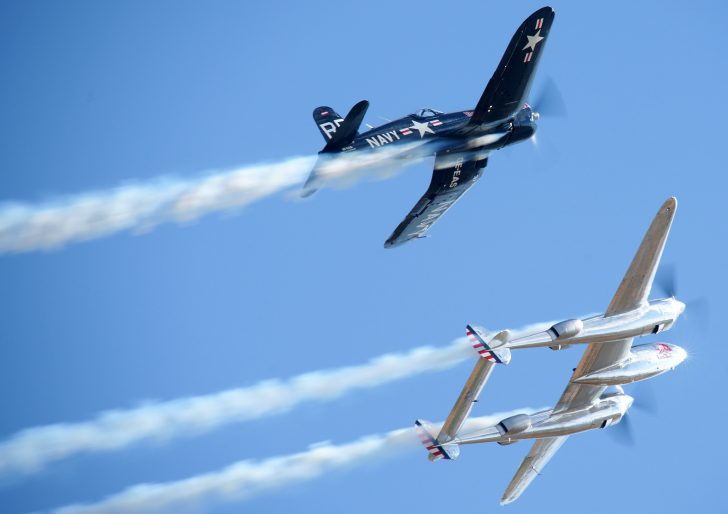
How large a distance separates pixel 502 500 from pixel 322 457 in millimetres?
9204

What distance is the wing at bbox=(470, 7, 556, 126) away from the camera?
42.8 m

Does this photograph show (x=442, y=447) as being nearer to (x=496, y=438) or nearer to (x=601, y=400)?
(x=496, y=438)

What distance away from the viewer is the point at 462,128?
4406cm

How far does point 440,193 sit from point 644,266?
7.91 m

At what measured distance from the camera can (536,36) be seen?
42.9 m

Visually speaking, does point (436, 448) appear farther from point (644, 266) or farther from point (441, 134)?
point (441, 134)

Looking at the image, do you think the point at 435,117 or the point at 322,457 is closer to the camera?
the point at 322,457

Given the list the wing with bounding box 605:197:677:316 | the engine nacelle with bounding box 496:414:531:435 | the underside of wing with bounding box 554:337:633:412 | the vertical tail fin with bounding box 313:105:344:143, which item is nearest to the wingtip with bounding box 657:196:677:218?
the wing with bounding box 605:197:677:316

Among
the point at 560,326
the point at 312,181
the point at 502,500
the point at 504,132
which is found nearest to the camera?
the point at 560,326

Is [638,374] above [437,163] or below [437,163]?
below

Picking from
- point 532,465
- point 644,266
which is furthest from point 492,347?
point 532,465

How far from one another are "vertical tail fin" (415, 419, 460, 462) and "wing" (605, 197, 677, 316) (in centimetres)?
630

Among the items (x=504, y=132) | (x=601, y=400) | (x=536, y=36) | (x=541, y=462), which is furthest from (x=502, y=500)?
(x=536, y=36)

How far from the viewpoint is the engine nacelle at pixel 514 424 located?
137 ft
